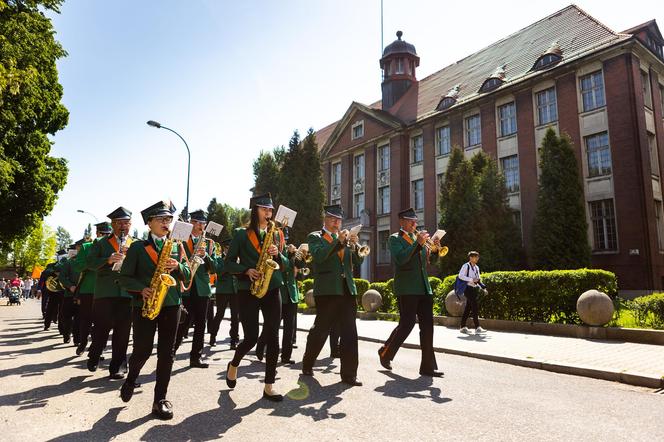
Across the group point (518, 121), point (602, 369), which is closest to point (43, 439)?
point (602, 369)

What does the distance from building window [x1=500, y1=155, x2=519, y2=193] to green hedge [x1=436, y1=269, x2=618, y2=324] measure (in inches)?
640

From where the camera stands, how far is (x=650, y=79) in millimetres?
24531

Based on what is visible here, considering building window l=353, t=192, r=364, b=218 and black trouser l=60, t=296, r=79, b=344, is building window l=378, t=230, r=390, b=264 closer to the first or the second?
building window l=353, t=192, r=364, b=218

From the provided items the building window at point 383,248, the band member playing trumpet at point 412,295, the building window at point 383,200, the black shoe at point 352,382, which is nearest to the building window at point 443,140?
the building window at point 383,200

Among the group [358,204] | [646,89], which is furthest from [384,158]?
[646,89]

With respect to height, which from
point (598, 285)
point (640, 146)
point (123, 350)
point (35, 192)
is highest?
point (640, 146)

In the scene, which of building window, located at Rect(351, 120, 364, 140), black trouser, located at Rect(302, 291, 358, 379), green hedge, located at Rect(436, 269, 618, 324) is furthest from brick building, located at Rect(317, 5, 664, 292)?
black trouser, located at Rect(302, 291, 358, 379)

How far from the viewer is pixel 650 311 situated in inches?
387

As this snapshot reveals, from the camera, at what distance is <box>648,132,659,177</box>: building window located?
2355 cm

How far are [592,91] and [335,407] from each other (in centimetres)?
2537

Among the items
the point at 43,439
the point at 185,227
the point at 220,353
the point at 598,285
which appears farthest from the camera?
the point at 598,285

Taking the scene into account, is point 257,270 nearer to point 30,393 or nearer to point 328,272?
point 328,272

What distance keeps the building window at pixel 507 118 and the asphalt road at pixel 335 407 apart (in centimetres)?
2385

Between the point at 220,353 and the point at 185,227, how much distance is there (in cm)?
471
